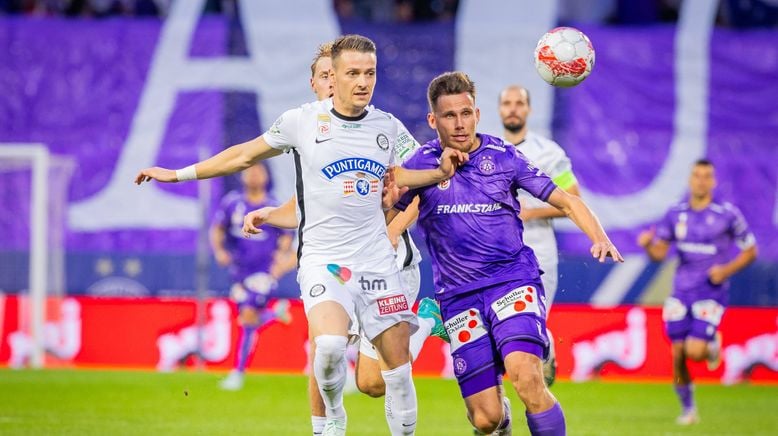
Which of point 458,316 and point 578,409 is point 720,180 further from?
point 458,316

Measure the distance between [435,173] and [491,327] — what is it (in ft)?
3.12

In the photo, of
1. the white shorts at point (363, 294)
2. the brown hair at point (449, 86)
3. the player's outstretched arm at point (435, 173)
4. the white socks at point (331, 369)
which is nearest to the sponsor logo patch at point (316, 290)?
the white shorts at point (363, 294)

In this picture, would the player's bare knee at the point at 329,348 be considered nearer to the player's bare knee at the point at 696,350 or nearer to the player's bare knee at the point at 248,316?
the player's bare knee at the point at 696,350

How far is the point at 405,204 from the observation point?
7.91 meters

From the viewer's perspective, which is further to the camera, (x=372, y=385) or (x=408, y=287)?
(x=408, y=287)

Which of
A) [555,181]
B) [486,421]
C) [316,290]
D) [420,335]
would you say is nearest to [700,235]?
[555,181]

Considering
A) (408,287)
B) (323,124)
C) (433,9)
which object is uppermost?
(433,9)

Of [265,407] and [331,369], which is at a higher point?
[331,369]

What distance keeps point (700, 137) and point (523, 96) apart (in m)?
8.57

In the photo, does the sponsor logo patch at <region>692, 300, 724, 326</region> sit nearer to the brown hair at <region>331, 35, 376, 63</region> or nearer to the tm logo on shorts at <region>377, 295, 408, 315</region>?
the tm logo on shorts at <region>377, 295, 408, 315</region>

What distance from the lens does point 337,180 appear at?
298 inches

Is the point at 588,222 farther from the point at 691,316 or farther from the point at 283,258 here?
the point at 283,258

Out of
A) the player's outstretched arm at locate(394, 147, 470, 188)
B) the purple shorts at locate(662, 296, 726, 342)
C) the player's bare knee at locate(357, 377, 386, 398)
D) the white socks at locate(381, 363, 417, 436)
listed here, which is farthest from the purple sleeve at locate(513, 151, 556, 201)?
the purple shorts at locate(662, 296, 726, 342)

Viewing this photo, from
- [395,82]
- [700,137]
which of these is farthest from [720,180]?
[395,82]
